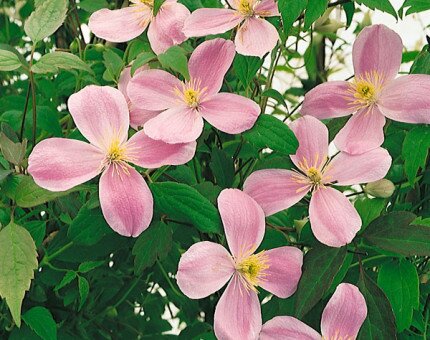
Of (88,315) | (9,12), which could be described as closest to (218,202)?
(88,315)

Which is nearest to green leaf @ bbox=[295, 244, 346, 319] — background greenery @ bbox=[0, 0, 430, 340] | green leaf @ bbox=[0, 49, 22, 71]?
background greenery @ bbox=[0, 0, 430, 340]

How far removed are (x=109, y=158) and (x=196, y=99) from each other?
0.07m

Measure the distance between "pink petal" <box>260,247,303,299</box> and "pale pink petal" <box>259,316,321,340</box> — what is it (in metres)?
0.01

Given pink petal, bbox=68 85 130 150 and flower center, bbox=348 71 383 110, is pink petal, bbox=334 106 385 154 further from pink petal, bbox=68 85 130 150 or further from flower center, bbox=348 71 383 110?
pink petal, bbox=68 85 130 150

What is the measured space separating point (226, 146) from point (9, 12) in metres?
0.44

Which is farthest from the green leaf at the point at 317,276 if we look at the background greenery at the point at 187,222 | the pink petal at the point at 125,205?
the pink petal at the point at 125,205

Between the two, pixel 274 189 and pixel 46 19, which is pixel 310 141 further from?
pixel 46 19

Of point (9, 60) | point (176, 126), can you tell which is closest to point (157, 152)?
point (176, 126)

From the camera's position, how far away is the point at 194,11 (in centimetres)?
56

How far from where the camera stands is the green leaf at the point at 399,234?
0.51 meters

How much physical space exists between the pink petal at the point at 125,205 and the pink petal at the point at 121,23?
0.40 feet

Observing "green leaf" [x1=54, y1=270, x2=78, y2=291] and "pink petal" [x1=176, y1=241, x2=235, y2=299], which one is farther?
"green leaf" [x1=54, y1=270, x2=78, y2=291]

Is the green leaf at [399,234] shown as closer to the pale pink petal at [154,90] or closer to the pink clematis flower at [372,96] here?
the pink clematis flower at [372,96]

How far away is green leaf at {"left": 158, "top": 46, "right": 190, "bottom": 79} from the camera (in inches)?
20.4
